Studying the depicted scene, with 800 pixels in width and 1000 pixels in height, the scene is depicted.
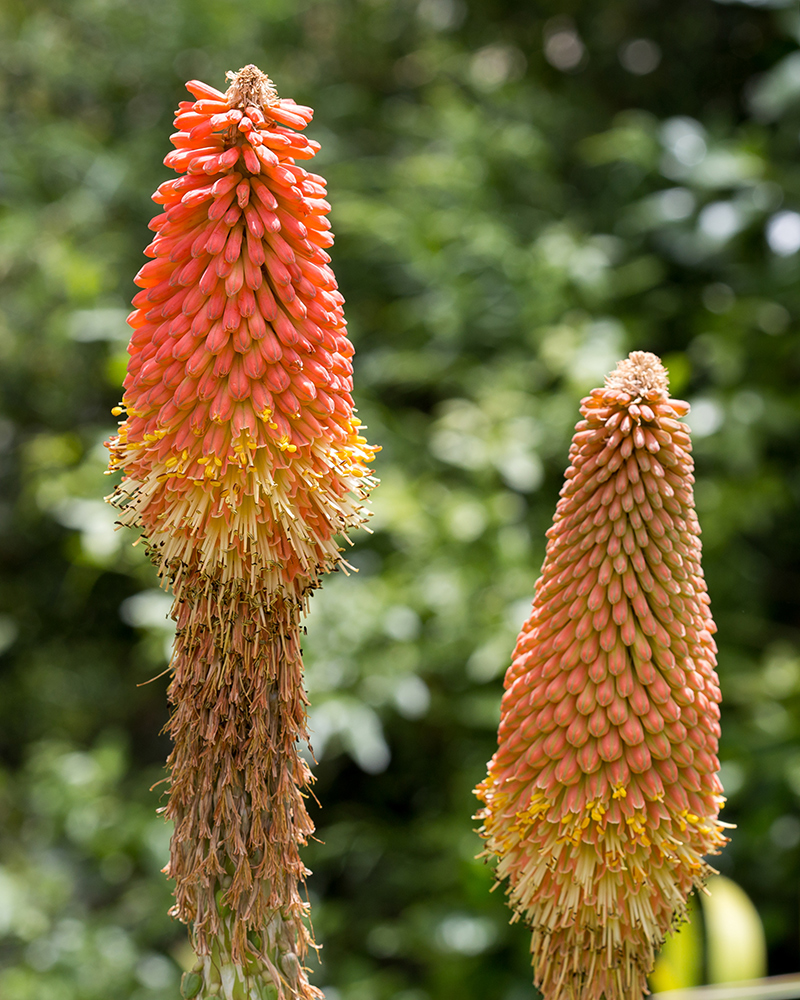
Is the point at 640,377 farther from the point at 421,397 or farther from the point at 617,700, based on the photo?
the point at 421,397

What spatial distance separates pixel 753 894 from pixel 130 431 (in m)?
2.92

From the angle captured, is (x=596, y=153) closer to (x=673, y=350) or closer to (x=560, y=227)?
(x=560, y=227)

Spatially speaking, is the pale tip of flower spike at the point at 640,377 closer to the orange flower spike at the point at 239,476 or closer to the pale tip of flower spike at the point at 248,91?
the orange flower spike at the point at 239,476

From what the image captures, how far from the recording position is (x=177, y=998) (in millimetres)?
2805

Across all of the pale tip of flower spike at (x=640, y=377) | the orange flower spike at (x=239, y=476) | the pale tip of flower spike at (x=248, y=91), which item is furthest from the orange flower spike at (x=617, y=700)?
the pale tip of flower spike at (x=248, y=91)

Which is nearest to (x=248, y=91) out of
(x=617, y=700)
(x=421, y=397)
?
(x=617, y=700)

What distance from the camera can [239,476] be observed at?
90 cm

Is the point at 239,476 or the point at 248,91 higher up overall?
the point at 248,91

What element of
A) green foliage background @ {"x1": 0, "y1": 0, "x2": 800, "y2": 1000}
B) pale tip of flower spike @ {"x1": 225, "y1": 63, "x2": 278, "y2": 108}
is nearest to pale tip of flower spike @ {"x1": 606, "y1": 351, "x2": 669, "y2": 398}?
pale tip of flower spike @ {"x1": 225, "y1": 63, "x2": 278, "y2": 108}

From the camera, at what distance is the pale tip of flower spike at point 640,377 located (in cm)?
97

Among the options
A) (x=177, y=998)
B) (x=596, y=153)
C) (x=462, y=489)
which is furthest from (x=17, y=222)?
(x=177, y=998)

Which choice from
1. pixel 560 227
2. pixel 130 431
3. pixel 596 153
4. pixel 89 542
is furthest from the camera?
pixel 596 153

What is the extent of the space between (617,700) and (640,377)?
335 millimetres

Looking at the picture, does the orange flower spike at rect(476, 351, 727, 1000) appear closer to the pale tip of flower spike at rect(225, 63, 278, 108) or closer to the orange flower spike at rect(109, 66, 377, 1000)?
the orange flower spike at rect(109, 66, 377, 1000)
